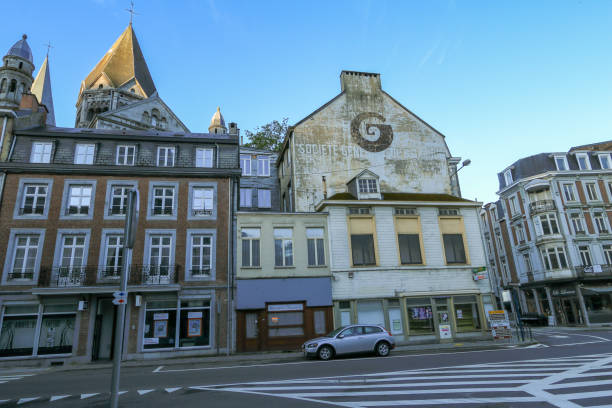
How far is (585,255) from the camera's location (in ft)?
117

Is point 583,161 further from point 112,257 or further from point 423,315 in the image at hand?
point 112,257

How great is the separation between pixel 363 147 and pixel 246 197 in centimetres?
994

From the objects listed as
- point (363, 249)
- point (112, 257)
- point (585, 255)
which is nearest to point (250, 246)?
point (363, 249)

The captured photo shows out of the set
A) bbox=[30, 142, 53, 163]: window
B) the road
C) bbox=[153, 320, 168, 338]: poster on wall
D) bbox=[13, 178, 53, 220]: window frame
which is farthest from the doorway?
bbox=[30, 142, 53, 163]: window

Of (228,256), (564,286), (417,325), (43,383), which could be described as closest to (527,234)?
(564,286)

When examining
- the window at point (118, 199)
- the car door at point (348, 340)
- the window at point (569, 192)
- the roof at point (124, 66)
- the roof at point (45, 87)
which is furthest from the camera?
the roof at point (45, 87)

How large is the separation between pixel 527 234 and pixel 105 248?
39749 mm

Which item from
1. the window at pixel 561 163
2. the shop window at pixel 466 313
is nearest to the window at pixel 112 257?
the shop window at pixel 466 313

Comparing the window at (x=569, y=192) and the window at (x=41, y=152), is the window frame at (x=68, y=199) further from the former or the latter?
the window at (x=569, y=192)

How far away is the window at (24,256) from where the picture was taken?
63.9ft

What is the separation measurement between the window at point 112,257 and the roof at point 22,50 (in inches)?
1434

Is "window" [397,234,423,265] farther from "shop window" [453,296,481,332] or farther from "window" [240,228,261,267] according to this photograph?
"window" [240,228,261,267]

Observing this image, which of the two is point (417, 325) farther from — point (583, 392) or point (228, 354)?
point (583, 392)

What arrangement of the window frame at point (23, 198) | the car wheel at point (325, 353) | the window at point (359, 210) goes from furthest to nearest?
1. the window at point (359, 210)
2. the window frame at point (23, 198)
3. the car wheel at point (325, 353)
